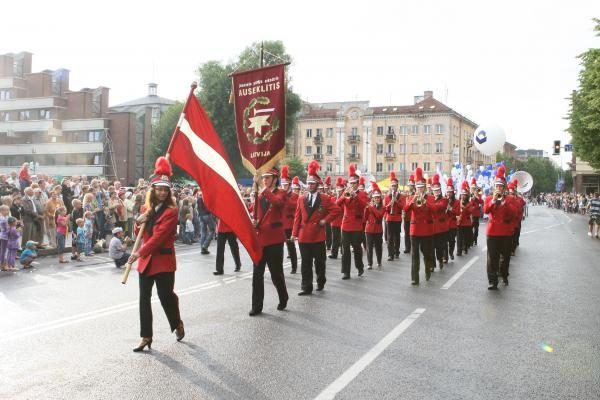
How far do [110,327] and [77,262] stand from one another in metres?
7.70

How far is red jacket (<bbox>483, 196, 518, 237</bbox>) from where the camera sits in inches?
434

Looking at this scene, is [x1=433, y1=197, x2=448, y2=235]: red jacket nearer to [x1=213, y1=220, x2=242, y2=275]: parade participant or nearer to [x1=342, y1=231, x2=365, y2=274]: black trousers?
[x1=342, y1=231, x2=365, y2=274]: black trousers

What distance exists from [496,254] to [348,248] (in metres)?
2.94

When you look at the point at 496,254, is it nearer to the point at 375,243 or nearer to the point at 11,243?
the point at 375,243

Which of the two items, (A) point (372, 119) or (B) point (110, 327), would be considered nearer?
(B) point (110, 327)

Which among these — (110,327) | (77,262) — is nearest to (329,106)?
(77,262)

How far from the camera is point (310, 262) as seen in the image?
33.7 ft

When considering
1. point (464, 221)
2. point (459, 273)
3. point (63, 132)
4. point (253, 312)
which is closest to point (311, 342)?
point (253, 312)

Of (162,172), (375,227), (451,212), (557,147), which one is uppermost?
(557,147)

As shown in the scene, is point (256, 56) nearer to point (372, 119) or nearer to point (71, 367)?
point (372, 119)

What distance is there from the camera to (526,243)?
873 inches

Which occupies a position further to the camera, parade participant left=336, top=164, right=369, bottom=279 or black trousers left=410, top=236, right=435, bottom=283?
parade participant left=336, top=164, right=369, bottom=279

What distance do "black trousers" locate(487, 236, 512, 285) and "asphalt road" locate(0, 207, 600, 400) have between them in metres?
0.31

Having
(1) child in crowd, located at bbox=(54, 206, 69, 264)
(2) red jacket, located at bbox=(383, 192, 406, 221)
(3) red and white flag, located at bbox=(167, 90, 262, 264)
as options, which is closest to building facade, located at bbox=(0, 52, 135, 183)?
(1) child in crowd, located at bbox=(54, 206, 69, 264)
